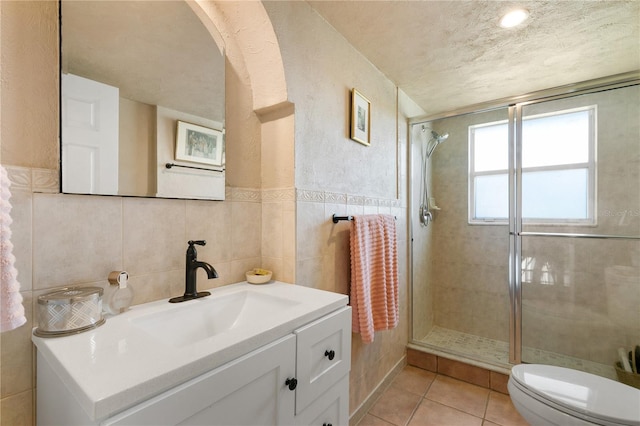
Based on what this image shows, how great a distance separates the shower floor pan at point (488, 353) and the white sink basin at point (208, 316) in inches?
68.4

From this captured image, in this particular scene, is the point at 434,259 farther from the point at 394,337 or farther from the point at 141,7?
the point at 141,7

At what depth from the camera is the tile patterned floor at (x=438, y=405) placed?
1.65 metres

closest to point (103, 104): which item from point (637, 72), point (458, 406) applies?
point (458, 406)

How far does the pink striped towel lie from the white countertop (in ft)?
2.17

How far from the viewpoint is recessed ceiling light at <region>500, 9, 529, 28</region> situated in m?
1.41

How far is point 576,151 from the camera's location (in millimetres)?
2021

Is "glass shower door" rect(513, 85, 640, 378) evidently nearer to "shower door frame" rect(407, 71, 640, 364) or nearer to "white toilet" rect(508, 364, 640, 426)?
"shower door frame" rect(407, 71, 640, 364)

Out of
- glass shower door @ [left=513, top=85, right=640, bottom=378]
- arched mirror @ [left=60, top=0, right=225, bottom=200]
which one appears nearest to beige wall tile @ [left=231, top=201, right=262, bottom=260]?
arched mirror @ [left=60, top=0, right=225, bottom=200]

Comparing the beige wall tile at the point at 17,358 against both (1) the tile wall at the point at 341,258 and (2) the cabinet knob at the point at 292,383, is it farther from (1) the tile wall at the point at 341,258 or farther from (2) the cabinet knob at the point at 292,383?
(1) the tile wall at the point at 341,258

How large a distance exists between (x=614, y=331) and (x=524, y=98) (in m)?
1.71

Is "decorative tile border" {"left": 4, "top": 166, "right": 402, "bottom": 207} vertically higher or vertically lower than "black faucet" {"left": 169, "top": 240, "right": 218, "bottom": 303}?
higher

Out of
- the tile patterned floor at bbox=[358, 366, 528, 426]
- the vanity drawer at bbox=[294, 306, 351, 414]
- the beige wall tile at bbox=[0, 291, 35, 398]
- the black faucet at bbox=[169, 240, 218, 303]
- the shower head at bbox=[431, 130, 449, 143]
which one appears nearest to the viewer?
the beige wall tile at bbox=[0, 291, 35, 398]

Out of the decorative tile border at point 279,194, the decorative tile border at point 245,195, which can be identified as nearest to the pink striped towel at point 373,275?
the decorative tile border at point 279,194

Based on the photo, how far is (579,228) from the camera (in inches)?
79.4
